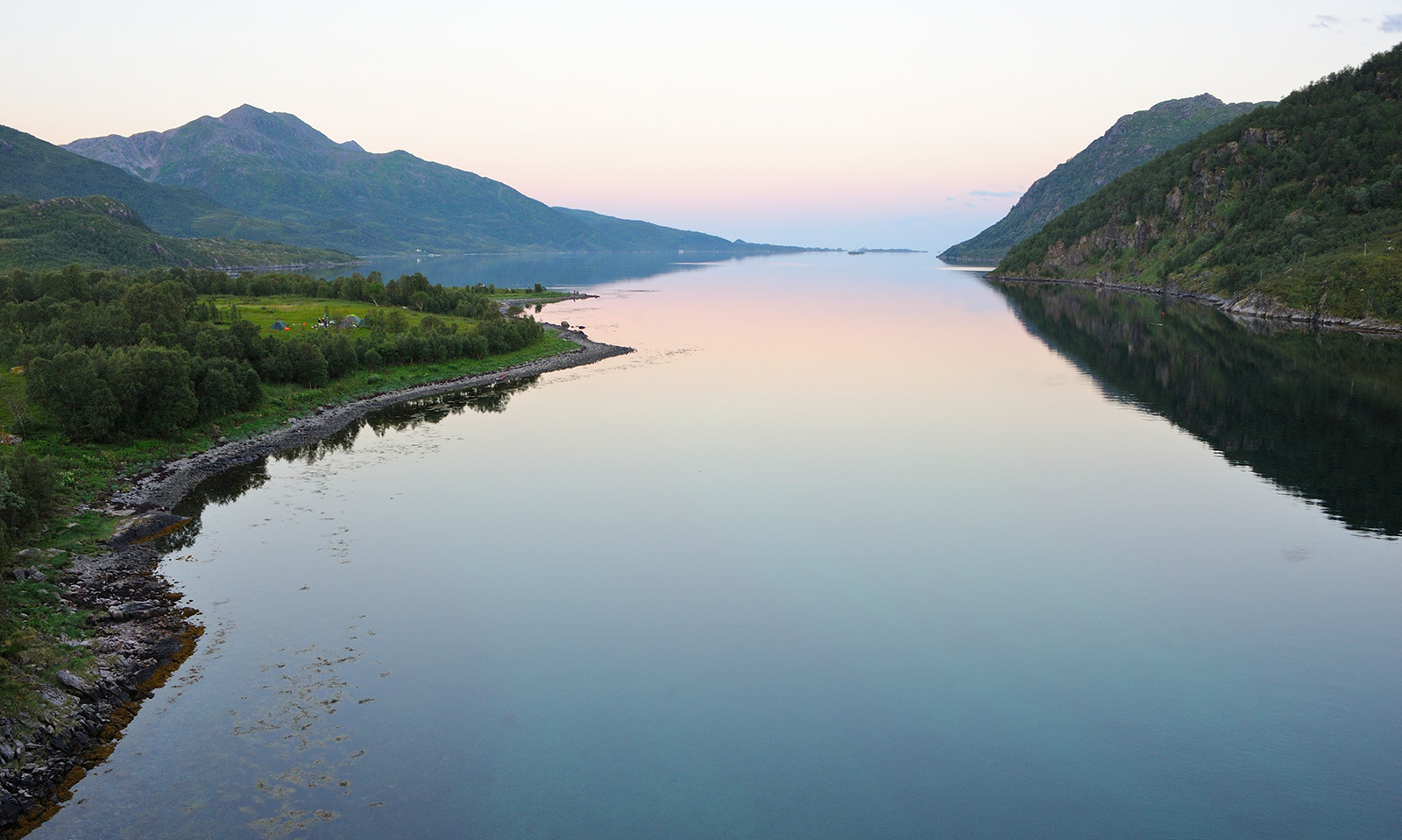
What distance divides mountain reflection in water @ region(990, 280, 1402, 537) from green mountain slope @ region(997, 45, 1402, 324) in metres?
11.5

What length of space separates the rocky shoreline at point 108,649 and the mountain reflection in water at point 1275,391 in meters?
57.2

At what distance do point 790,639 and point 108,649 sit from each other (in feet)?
81.5

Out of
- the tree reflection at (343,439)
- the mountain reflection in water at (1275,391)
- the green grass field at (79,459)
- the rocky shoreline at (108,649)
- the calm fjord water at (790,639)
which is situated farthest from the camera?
the mountain reflection in water at (1275,391)

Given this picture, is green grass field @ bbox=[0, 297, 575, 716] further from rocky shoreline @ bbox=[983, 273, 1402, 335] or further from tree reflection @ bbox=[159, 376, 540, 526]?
rocky shoreline @ bbox=[983, 273, 1402, 335]

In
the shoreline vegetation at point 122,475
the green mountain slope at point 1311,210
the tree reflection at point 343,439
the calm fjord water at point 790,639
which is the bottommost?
the calm fjord water at point 790,639

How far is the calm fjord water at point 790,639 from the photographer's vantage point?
895 inches

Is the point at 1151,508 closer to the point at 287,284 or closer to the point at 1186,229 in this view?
the point at 287,284

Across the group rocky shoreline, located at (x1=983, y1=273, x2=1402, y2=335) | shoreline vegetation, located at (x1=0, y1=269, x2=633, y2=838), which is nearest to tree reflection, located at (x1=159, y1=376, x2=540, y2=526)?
shoreline vegetation, located at (x1=0, y1=269, x2=633, y2=838)

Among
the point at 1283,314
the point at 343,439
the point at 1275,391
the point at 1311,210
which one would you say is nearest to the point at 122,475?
the point at 343,439

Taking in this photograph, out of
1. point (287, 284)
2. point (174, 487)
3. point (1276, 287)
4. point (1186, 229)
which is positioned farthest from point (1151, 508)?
point (1186, 229)

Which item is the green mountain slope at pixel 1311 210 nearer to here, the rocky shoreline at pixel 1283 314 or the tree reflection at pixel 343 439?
the rocky shoreline at pixel 1283 314

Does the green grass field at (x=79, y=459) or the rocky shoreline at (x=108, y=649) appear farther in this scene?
the green grass field at (x=79, y=459)

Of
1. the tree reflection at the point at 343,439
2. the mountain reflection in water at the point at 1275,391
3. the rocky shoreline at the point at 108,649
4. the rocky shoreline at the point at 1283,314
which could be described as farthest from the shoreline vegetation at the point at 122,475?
the rocky shoreline at the point at 1283,314

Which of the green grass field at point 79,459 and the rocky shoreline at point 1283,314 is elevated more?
the green grass field at point 79,459
